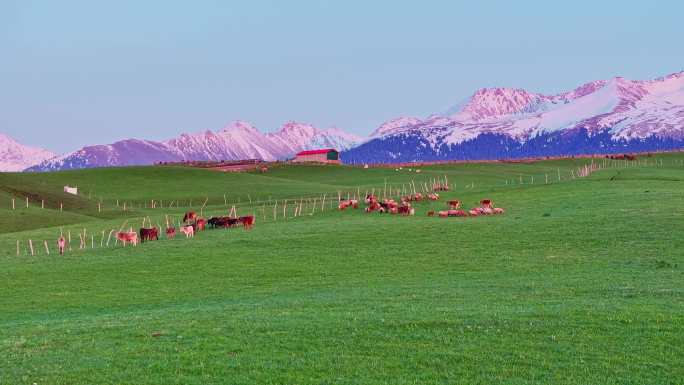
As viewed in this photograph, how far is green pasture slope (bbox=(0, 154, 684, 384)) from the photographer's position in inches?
721

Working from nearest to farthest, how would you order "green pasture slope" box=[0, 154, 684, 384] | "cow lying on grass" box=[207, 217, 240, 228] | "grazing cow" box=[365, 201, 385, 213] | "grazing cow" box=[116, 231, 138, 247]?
"green pasture slope" box=[0, 154, 684, 384] < "grazing cow" box=[116, 231, 138, 247] < "cow lying on grass" box=[207, 217, 240, 228] < "grazing cow" box=[365, 201, 385, 213]

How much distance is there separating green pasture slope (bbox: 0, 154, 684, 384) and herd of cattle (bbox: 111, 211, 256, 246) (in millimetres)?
1721

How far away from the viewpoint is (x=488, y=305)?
2522cm

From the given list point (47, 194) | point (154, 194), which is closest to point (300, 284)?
point (47, 194)

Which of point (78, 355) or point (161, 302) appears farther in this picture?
point (161, 302)

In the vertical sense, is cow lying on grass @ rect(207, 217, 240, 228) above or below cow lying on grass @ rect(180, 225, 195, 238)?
above

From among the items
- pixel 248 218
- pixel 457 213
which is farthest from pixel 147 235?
pixel 457 213

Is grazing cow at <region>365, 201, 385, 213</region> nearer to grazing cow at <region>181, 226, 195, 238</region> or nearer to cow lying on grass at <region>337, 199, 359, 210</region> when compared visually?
cow lying on grass at <region>337, 199, 359, 210</region>

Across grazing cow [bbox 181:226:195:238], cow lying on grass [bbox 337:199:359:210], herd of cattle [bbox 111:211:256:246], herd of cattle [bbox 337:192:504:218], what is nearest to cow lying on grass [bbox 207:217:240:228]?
herd of cattle [bbox 111:211:256:246]

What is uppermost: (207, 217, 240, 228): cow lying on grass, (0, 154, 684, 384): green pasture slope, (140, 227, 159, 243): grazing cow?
(207, 217, 240, 228): cow lying on grass

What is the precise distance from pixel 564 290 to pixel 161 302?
49.8 ft

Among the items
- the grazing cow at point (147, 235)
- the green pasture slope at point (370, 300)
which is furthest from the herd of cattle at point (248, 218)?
the green pasture slope at point (370, 300)

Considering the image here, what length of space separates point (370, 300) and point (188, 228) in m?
29.4

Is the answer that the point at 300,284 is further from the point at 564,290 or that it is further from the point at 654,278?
the point at 654,278
